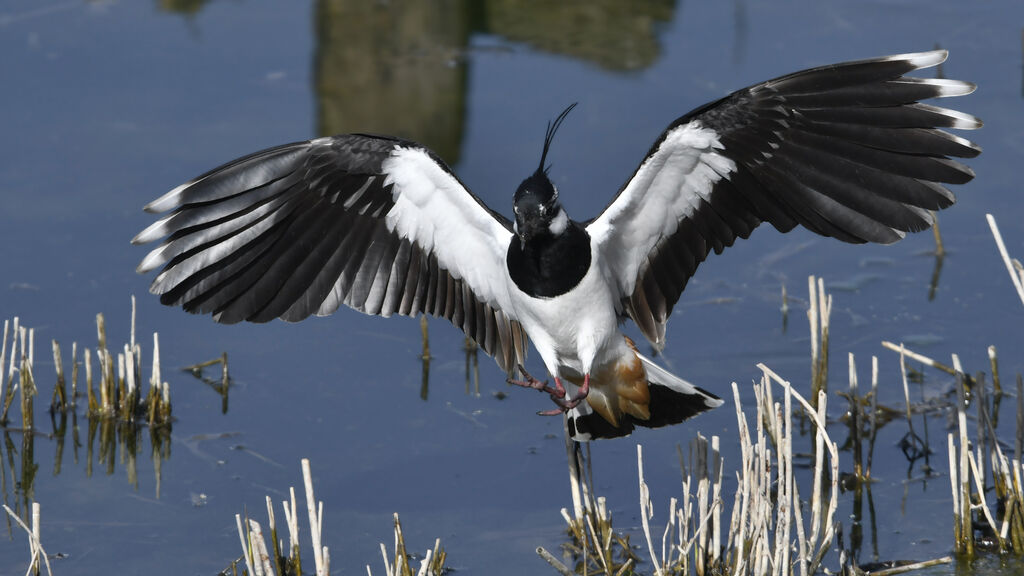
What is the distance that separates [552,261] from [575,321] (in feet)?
0.93

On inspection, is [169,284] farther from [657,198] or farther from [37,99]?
[37,99]

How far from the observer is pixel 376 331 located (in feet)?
21.3

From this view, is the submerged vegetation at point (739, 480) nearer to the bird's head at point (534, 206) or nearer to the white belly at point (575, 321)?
the white belly at point (575, 321)

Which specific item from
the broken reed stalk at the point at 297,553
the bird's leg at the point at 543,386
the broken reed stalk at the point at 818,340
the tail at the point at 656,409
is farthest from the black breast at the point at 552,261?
the broken reed stalk at the point at 818,340

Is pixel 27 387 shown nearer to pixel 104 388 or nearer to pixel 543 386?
pixel 104 388

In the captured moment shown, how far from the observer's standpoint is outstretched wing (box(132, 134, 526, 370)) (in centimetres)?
470

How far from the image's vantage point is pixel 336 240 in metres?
4.97

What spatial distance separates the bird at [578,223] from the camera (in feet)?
14.3

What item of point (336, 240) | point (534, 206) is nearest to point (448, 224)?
point (336, 240)

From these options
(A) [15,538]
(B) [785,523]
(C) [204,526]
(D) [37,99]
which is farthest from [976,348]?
(D) [37,99]

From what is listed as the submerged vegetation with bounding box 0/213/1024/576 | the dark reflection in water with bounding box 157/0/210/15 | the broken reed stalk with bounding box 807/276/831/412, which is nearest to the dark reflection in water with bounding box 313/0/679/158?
the dark reflection in water with bounding box 157/0/210/15

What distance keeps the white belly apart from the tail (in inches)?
7.2

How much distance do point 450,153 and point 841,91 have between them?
4.19 m

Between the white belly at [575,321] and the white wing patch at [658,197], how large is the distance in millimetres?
137
